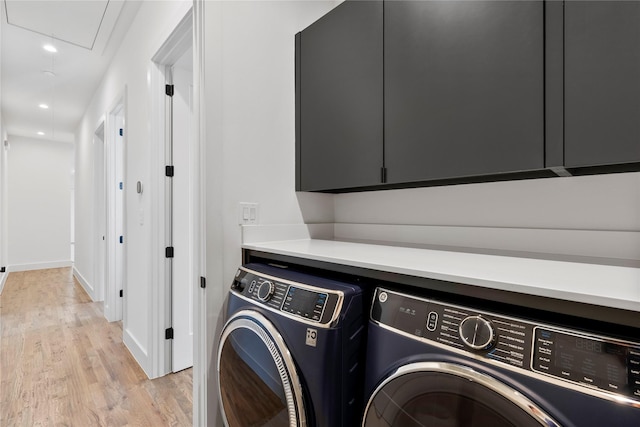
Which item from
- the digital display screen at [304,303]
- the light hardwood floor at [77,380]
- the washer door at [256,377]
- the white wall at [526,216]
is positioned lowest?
the light hardwood floor at [77,380]

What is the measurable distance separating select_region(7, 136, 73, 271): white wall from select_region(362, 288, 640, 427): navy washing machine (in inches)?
310

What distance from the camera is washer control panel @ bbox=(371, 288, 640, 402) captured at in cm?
52

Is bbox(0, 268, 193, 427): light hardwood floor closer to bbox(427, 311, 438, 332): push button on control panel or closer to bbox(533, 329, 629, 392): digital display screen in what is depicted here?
bbox(427, 311, 438, 332): push button on control panel

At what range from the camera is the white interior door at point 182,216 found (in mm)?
2168

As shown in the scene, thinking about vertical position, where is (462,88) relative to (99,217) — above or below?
above

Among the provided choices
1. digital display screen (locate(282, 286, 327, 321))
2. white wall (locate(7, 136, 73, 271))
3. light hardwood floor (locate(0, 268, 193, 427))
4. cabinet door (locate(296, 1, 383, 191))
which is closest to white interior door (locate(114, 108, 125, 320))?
light hardwood floor (locate(0, 268, 193, 427))

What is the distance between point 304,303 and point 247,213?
27.0 inches

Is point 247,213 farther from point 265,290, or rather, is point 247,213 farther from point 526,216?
point 526,216

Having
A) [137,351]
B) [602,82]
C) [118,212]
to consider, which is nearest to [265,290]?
[602,82]

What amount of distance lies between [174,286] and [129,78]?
1.86m

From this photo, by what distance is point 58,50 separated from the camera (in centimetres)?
298

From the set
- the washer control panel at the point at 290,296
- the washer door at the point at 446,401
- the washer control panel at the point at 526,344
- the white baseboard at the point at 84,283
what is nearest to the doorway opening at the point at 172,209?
the washer control panel at the point at 290,296

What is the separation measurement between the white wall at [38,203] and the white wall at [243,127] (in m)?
6.98

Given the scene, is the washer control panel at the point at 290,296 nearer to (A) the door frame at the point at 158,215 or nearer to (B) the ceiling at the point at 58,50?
(A) the door frame at the point at 158,215
